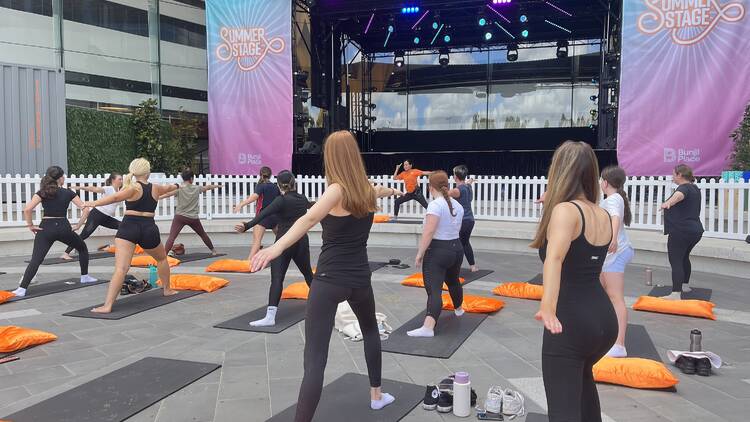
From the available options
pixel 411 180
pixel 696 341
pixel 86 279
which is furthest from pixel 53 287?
pixel 696 341

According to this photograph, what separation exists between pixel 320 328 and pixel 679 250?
5.31 meters

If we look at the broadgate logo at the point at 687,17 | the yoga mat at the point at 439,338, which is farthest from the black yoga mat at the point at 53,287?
the broadgate logo at the point at 687,17

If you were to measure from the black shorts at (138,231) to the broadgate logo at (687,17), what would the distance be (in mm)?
11929

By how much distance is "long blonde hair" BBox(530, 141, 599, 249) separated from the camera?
2457mm

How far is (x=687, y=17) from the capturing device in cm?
1225

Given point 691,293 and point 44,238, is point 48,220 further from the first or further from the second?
point 691,293

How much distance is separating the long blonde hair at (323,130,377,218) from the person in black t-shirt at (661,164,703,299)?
469 centimetres

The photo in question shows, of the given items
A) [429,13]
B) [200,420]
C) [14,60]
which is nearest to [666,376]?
[200,420]

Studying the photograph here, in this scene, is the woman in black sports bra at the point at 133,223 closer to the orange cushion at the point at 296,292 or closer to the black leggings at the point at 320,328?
the orange cushion at the point at 296,292

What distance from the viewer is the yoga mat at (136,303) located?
6297mm

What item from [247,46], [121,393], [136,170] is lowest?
[121,393]

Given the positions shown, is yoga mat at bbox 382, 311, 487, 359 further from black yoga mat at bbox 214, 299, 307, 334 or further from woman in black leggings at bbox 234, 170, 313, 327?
woman in black leggings at bbox 234, 170, 313, 327

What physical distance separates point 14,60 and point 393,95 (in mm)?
15017

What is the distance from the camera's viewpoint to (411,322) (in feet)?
19.4
